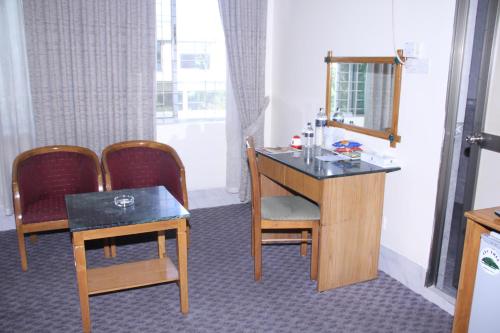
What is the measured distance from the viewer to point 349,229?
283 centimetres

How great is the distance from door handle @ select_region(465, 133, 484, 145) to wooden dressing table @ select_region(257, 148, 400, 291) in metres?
0.46

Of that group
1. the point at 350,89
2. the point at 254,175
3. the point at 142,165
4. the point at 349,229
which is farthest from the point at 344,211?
the point at 142,165

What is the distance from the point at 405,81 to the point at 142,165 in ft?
6.71

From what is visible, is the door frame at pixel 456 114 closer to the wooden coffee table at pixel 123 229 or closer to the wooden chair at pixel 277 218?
the wooden chair at pixel 277 218

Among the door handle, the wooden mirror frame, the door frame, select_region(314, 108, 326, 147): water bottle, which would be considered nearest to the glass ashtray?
select_region(314, 108, 326, 147): water bottle

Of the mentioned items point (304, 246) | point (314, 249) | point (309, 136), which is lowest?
point (304, 246)

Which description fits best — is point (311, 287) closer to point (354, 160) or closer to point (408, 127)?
point (354, 160)

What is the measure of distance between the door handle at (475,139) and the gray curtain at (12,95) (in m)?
3.20

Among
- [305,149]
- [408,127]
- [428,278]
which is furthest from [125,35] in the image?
[428,278]

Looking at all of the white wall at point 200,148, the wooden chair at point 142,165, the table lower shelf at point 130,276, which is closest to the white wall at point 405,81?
the white wall at point 200,148

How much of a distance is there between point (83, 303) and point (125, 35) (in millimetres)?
2264

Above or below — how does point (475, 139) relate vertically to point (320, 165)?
above

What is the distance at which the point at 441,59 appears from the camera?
2551 mm

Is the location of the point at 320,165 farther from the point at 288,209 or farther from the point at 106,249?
the point at 106,249
